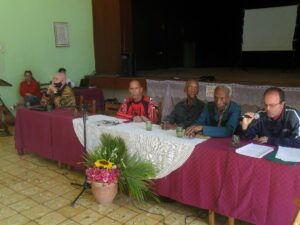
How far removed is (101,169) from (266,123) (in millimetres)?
1330

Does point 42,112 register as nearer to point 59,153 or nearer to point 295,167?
point 59,153

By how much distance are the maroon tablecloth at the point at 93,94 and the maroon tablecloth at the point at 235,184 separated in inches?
168

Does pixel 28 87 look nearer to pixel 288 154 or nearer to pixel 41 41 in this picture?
pixel 41 41

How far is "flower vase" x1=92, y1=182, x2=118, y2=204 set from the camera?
8.52 ft

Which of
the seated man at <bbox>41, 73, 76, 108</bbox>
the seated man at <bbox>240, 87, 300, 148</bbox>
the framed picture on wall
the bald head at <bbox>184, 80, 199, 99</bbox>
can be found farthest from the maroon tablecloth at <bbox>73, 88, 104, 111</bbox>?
the seated man at <bbox>240, 87, 300, 148</bbox>

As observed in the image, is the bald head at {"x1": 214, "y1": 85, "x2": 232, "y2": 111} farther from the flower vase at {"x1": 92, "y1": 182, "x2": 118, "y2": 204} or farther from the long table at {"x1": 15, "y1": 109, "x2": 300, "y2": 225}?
the flower vase at {"x1": 92, "y1": 182, "x2": 118, "y2": 204}

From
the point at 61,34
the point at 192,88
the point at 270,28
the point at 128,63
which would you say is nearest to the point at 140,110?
the point at 192,88

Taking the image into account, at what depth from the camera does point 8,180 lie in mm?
3340

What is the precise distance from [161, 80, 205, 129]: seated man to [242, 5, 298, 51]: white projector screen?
6.44 m

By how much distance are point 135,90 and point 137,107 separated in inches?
8.0

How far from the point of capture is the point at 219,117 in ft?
8.66

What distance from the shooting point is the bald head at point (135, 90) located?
3.20 m

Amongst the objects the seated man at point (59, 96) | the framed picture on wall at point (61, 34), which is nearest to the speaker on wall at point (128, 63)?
the framed picture on wall at point (61, 34)

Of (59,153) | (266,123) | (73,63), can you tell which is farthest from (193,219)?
(73,63)
